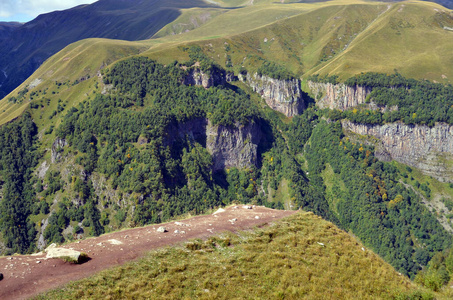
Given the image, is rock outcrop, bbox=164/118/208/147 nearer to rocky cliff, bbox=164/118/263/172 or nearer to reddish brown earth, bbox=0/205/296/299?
rocky cliff, bbox=164/118/263/172

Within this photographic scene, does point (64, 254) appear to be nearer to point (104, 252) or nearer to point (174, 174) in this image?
point (104, 252)

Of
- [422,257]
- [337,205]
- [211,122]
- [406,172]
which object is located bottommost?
[422,257]

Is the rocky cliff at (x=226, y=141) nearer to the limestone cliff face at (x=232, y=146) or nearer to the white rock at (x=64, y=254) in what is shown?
the limestone cliff face at (x=232, y=146)

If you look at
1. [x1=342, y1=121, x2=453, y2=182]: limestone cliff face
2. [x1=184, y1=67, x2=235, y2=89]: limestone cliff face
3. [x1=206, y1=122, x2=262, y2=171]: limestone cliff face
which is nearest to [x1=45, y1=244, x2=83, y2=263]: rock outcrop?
[x1=206, y1=122, x2=262, y2=171]: limestone cliff face

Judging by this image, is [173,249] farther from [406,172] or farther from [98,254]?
[406,172]

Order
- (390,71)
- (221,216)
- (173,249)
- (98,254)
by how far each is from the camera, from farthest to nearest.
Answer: (390,71)
(221,216)
(173,249)
(98,254)

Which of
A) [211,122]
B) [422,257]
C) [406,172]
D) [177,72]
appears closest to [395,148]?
[406,172]

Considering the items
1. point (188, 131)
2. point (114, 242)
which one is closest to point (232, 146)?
point (188, 131)
